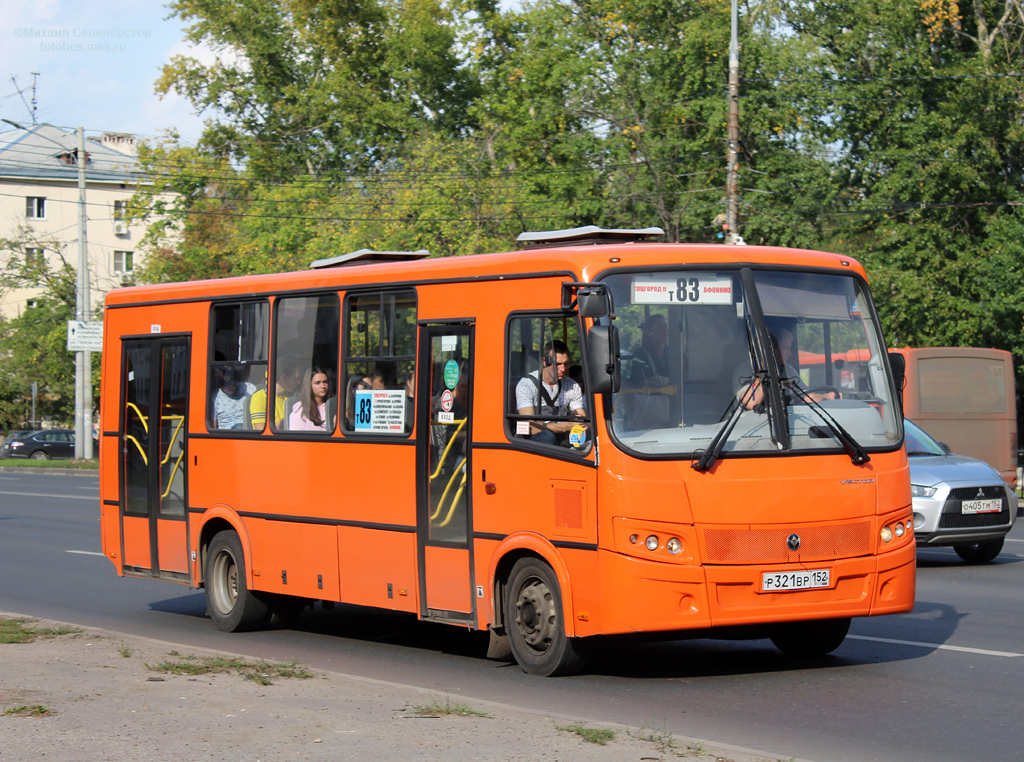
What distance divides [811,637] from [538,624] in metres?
2.04

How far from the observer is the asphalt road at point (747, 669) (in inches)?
271

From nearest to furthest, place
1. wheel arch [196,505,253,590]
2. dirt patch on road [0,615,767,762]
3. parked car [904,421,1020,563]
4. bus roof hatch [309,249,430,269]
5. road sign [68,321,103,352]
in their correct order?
dirt patch on road [0,615,767,762]
wheel arch [196,505,253,590]
bus roof hatch [309,249,430,269]
parked car [904,421,1020,563]
road sign [68,321,103,352]

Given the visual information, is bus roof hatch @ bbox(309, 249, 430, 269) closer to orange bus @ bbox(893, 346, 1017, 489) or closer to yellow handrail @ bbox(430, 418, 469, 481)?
yellow handrail @ bbox(430, 418, 469, 481)

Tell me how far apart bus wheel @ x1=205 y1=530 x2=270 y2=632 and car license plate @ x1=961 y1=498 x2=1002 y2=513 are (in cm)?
797

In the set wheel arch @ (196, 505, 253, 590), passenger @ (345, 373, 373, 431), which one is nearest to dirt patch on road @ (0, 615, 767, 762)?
passenger @ (345, 373, 373, 431)

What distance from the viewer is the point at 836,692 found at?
7.96 meters

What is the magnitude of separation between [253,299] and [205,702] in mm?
4862

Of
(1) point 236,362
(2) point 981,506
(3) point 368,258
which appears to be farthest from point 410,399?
(2) point 981,506

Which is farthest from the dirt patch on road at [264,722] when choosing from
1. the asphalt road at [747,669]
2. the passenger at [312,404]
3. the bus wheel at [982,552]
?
the bus wheel at [982,552]

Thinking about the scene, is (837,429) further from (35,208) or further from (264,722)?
(35,208)

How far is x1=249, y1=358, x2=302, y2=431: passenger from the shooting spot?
1078 centimetres

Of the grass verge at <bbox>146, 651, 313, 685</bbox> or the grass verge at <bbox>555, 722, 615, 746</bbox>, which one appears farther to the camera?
the grass verge at <bbox>146, 651, 313, 685</bbox>

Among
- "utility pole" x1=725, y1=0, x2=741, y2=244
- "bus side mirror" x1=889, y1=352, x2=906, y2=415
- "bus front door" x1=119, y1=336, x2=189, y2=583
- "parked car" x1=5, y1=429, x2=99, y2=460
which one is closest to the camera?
"bus side mirror" x1=889, y1=352, x2=906, y2=415

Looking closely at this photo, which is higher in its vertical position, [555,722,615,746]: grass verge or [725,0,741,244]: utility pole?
[725,0,741,244]: utility pole
